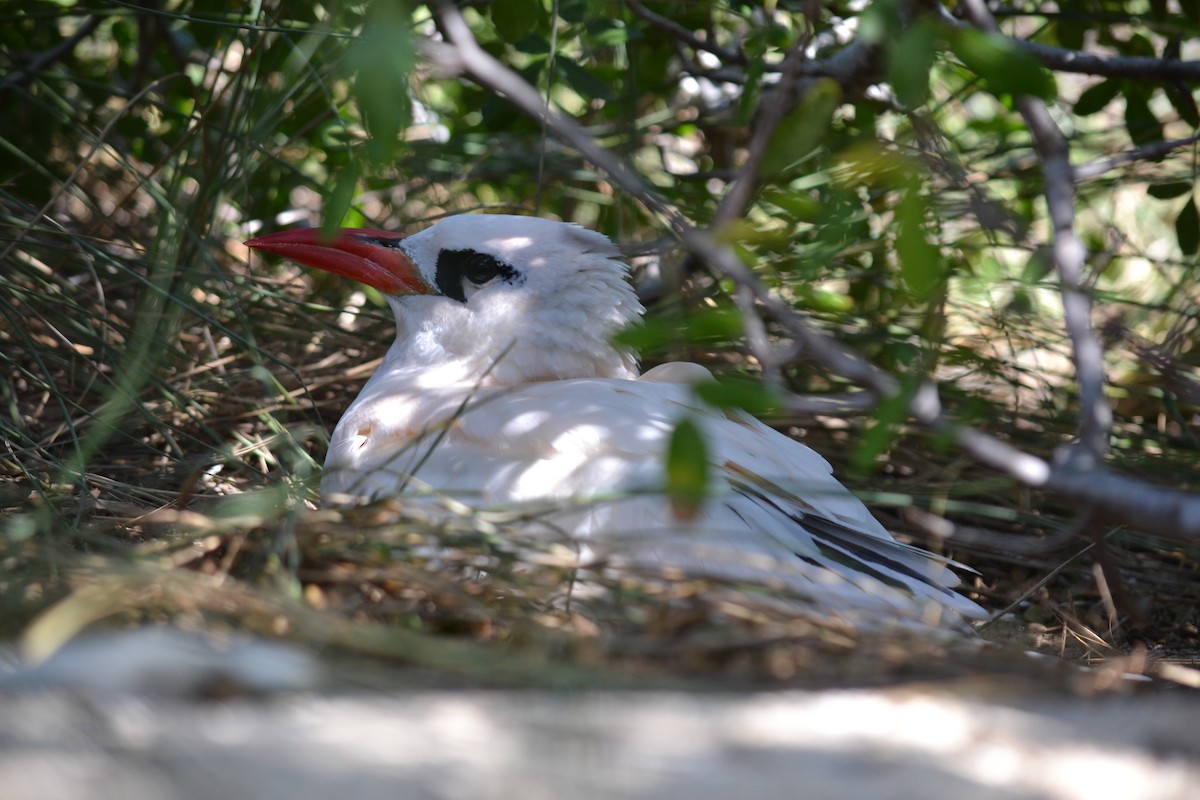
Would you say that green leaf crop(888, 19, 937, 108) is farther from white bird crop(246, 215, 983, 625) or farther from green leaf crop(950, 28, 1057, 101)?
white bird crop(246, 215, 983, 625)

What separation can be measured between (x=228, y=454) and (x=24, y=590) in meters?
0.56

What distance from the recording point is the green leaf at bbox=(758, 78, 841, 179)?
4.55ft

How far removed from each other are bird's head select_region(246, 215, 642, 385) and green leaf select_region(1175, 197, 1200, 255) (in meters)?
1.71

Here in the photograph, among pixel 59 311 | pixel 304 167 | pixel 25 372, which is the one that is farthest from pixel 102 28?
pixel 25 372

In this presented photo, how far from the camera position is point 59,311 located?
2777 millimetres

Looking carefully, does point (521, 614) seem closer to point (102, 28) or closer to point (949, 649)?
point (949, 649)

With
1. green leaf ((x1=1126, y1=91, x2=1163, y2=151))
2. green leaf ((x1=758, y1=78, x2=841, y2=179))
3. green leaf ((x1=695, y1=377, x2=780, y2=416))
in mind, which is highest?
green leaf ((x1=1126, y1=91, x2=1163, y2=151))

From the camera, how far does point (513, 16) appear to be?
2.31 m

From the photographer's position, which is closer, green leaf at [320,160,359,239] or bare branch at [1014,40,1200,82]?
green leaf at [320,160,359,239]

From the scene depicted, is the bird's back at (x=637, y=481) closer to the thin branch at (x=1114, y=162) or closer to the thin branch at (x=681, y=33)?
the thin branch at (x=1114, y=162)

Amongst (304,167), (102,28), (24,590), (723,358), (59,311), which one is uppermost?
(102,28)

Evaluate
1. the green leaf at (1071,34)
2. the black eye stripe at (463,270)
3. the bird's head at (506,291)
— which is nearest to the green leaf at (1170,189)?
the green leaf at (1071,34)

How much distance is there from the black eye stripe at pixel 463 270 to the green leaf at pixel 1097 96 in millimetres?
1842

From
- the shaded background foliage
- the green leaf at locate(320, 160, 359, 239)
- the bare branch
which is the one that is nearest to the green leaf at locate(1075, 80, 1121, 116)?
the shaded background foliage
